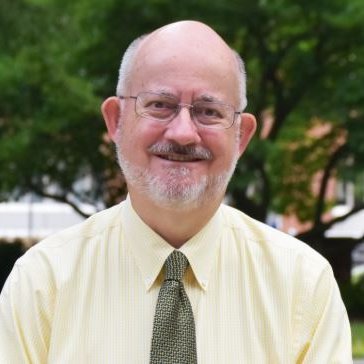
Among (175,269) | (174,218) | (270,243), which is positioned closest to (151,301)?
(175,269)

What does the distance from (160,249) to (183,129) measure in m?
0.35

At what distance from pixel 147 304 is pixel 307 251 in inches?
17.4

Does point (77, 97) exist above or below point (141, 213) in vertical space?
above

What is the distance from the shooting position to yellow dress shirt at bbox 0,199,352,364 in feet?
7.81

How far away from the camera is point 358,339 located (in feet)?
47.2

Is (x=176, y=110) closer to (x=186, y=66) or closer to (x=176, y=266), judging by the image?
(x=186, y=66)

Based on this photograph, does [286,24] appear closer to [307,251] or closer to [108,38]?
[108,38]

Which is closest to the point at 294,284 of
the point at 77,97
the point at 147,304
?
the point at 147,304

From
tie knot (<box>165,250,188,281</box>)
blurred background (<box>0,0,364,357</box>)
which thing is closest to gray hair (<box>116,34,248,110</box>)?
tie knot (<box>165,250,188,281</box>)

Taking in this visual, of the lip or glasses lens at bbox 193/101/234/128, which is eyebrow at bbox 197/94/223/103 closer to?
glasses lens at bbox 193/101/234/128

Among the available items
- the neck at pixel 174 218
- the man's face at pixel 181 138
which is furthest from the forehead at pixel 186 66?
the neck at pixel 174 218

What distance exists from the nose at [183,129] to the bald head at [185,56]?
10 cm

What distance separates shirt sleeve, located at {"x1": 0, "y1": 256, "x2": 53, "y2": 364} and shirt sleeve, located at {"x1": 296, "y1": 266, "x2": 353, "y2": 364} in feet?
2.10

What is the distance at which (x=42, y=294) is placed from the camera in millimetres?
2389
